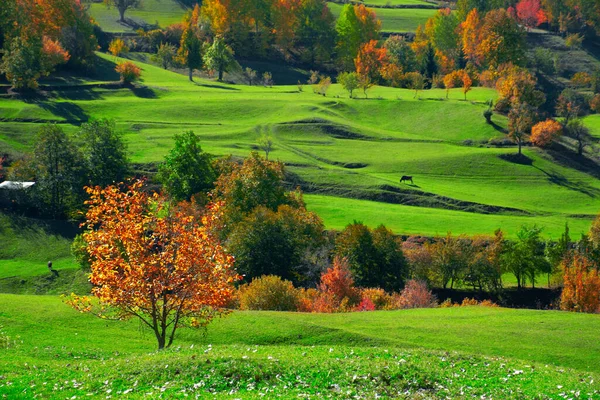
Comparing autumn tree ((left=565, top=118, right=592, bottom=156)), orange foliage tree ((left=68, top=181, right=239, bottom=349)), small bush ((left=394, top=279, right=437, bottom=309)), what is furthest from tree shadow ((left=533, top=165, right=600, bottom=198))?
orange foliage tree ((left=68, top=181, right=239, bottom=349))

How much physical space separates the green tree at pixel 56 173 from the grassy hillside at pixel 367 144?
16.1m

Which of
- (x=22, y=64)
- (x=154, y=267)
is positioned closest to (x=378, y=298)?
(x=154, y=267)

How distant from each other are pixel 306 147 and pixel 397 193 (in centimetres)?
2341

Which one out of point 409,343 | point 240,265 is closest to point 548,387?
point 409,343

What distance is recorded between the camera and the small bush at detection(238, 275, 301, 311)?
188 feet

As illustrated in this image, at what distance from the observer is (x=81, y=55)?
15738 centimetres

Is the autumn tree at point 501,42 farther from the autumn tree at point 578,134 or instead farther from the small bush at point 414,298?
the small bush at point 414,298

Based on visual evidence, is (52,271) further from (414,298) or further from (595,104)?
(595,104)

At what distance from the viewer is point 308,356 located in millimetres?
32156

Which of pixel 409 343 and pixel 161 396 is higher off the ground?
pixel 161 396

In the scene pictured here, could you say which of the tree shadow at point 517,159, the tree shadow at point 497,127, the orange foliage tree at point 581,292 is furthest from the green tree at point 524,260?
the tree shadow at point 497,127

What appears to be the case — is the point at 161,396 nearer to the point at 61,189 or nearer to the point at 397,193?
the point at 61,189

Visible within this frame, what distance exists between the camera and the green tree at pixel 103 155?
96.5 meters

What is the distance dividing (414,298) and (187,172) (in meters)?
37.2
